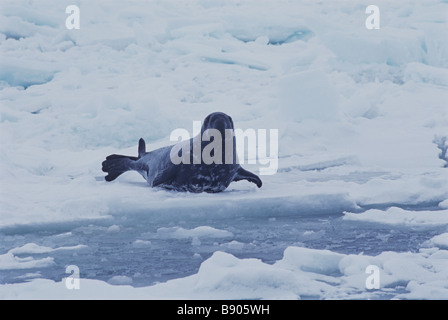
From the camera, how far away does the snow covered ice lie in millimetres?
3643

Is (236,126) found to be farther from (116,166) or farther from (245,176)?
(245,176)

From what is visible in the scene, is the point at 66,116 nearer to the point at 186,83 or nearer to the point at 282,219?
the point at 186,83

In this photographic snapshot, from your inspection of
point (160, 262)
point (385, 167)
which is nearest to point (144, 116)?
point (385, 167)

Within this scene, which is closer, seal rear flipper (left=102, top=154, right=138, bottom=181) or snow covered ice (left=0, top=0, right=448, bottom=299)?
snow covered ice (left=0, top=0, right=448, bottom=299)

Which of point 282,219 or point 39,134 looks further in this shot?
point 39,134

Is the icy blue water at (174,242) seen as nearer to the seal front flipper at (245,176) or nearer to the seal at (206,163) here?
the seal at (206,163)

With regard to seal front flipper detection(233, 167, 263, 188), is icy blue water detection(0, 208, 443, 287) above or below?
below

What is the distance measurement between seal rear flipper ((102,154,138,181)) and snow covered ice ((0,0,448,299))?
94mm

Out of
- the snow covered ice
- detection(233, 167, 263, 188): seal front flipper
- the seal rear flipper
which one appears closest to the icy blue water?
the snow covered ice

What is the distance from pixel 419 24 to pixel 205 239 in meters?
9.46

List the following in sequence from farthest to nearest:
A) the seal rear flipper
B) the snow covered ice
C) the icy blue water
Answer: the seal rear flipper, the icy blue water, the snow covered ice

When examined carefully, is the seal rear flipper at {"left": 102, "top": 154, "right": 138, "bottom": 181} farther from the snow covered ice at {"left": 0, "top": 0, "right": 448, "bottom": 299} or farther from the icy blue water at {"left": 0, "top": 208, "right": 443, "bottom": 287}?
the icy blue water at {"left": 0, "top": 208, "right": 443, "bottom": 287}

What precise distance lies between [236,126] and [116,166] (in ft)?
8.90

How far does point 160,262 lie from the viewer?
3.87m
